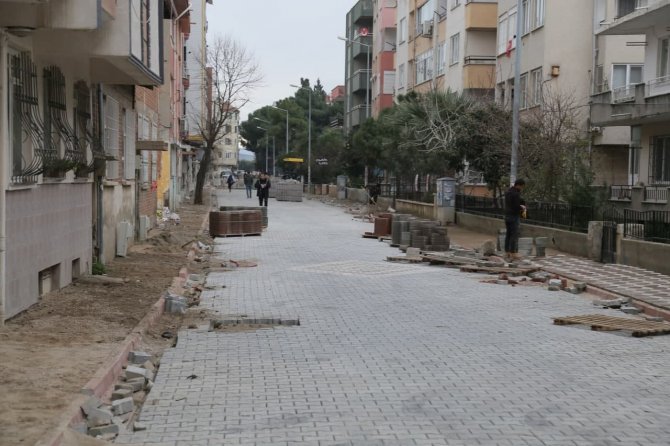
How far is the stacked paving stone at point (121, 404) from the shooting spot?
5.81 m

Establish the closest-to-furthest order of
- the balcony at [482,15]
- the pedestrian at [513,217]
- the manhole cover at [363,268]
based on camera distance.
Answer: the manhole cover at [363,268] → the pedestrian at [513,217] → the balcony at [482,15]

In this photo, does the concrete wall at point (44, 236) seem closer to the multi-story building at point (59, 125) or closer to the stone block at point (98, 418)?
the multi-story building at point (59, 125)

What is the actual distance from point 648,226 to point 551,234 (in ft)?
16.1

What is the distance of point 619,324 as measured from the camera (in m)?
11.0

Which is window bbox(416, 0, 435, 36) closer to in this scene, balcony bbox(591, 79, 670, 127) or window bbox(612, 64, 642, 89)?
window bbox(612, 64, 642, 89)

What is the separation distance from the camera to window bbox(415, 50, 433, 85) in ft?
161

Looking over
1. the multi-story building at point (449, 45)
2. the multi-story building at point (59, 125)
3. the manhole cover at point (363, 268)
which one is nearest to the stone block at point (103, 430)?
the multi-story building at point (59, 125)

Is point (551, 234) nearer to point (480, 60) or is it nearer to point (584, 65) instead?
point (584, 65)

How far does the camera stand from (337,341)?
9539 millimetres

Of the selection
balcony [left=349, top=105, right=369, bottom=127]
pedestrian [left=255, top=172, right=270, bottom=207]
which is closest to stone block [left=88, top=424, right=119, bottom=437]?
pedestrian [left=255, top=172, right=270, bottom=207]

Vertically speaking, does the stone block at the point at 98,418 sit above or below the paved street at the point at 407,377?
above

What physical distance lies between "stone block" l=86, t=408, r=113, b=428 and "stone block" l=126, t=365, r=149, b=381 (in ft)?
4.60

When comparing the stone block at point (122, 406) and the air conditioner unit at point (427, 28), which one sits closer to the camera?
the stone block at point (122, 406)

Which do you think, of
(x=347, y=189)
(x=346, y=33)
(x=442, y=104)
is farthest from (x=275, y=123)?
(x=442, y=104)
